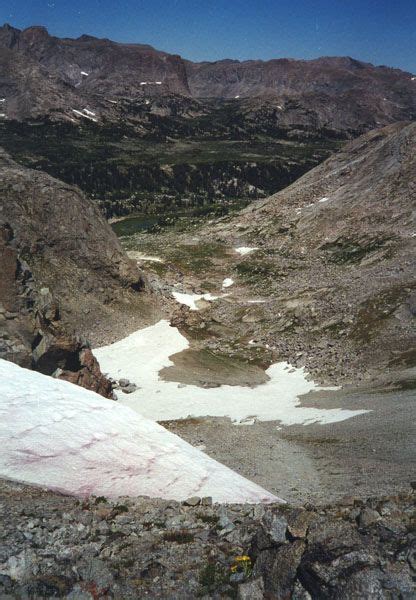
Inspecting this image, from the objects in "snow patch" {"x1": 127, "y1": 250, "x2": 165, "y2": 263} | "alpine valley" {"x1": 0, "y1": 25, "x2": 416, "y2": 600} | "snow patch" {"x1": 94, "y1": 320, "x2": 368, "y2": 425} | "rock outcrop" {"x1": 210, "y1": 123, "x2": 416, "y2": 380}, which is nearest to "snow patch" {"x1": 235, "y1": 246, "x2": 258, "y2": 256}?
"alpine valley" {"x1": 0, "y1": 25, "x2": 416, "y2": 600}

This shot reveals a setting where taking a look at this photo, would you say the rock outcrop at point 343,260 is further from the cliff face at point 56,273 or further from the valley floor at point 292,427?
the cliff face at point 56,273

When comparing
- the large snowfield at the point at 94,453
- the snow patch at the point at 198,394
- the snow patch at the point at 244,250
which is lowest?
the snow patch at the point at 198,394

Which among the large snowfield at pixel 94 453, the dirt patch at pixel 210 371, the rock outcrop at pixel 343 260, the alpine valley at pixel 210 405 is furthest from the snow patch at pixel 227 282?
the large snowfield at pixel 94 453

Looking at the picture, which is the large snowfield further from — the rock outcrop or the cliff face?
the rock outcrop

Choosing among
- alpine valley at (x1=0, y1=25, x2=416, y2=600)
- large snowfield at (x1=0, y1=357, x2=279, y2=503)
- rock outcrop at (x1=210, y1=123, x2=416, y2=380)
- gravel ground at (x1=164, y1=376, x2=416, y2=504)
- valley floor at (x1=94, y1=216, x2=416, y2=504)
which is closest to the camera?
alpine valley at (x1=0, y1=25, x2=416, y2=600)

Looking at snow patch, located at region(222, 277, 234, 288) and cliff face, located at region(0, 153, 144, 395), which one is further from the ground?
cliff face, located at region(0, 153, 144, 395)

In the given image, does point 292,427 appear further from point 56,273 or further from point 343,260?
point 343,260

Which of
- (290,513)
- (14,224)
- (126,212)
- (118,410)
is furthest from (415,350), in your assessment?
(126,212)

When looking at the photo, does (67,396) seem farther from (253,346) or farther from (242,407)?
(253,346)
